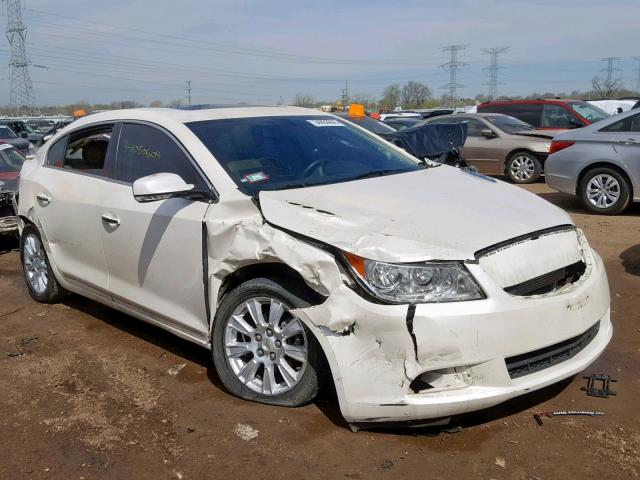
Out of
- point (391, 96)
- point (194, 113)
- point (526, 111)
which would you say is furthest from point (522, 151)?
point (391, 96)

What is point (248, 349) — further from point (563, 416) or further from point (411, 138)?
point (411, 138)

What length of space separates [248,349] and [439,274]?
119 centimetres

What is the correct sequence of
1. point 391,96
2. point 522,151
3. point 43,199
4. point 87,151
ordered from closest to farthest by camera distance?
point 87,151 < point 43,199 < point 522,151 < point 391,96

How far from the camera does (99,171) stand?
460 centimetres

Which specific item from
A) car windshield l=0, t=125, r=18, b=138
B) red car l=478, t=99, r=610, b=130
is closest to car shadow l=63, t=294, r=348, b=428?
red car l=478, t=99, r=610, b=130

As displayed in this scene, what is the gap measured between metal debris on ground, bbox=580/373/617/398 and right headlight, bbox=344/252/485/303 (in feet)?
3.85

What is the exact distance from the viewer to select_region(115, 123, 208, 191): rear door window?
393 centimetres

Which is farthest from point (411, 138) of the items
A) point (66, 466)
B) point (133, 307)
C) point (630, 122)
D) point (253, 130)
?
point (66, 466)

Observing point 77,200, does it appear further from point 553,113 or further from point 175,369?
point 553,113

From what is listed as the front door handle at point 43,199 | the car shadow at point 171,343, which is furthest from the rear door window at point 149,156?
the car shadow at point 171,343

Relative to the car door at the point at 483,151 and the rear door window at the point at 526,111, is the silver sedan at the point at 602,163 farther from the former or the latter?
the rear door window at the point at 526,111

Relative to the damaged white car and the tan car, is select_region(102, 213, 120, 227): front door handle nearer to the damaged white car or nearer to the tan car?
the damaged white car

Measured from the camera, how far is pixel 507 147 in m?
13.0

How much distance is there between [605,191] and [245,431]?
7.19 metres
